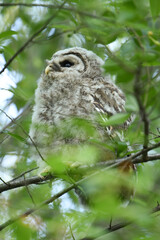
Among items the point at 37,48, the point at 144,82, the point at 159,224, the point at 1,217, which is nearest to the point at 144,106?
the point at 144,82

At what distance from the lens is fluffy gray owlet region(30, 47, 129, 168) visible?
3252 millimetres

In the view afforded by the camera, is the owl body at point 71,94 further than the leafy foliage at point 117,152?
Yes

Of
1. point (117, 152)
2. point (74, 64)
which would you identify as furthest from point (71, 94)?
point (117, 152)

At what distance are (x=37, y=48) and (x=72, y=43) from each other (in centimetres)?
66

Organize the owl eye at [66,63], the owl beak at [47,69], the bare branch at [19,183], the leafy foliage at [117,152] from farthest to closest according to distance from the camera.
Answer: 1. the owl eye at [66,63]
2. the owl beak at [47,69]
3. the bare branch at [19,183]
4. the leafy foliage at [117,152]

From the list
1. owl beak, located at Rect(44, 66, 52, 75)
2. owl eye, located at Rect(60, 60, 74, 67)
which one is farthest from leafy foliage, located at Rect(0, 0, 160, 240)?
owl eye, located at Rect(60, 60, 74, 67)

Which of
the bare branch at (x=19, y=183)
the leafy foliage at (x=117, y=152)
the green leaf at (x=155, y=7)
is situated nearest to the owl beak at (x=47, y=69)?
the leafy foliage at (x=117, y=152)

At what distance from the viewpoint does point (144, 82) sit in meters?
1.42

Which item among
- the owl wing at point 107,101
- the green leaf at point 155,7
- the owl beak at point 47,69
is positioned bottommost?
the owl wing at point 107,101

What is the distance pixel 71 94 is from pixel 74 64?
66 cm

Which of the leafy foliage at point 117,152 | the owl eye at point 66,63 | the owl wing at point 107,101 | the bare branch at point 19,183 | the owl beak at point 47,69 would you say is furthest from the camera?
the owl eye at point 66,63

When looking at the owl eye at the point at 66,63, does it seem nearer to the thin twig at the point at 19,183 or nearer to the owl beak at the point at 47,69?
the owl beak at the point at 47,69

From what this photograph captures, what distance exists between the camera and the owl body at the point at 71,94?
327 cm

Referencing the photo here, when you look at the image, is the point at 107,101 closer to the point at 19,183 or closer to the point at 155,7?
the point at 19,183
